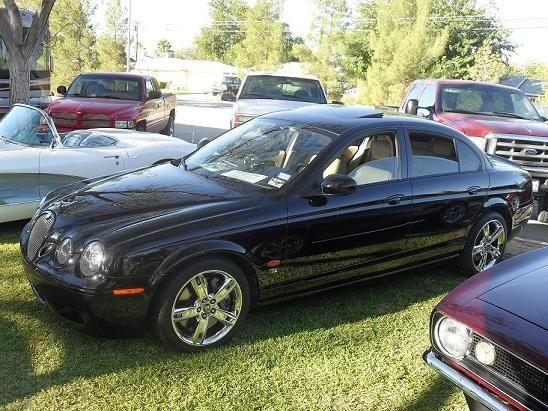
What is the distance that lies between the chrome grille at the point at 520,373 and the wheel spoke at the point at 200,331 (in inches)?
68.9

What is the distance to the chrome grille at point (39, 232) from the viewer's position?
3709 mm

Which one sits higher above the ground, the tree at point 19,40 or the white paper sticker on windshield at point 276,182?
the tree at point 19,40

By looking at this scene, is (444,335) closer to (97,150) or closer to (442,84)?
(97,150)

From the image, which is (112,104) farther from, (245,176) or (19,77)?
(245,176)

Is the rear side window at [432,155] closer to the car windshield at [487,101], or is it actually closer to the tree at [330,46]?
the car windshield at [487,101]

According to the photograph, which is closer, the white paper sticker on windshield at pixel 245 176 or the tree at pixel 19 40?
the white paper sticker on windshield at pixel 245 176

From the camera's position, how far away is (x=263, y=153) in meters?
4.50

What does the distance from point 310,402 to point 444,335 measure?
→ 898mm

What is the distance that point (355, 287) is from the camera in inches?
192

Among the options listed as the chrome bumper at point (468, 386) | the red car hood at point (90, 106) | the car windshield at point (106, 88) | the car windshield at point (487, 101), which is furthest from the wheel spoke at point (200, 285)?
the car windshield at point (106, 88)

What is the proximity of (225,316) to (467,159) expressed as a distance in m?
2.88

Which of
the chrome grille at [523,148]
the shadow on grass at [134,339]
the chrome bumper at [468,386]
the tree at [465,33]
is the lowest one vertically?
the shadow on grass at [134,339]

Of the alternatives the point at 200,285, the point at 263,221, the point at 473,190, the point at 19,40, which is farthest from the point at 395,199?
the point at 19,40

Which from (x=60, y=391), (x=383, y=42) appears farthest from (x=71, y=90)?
(x=383, y=42)
